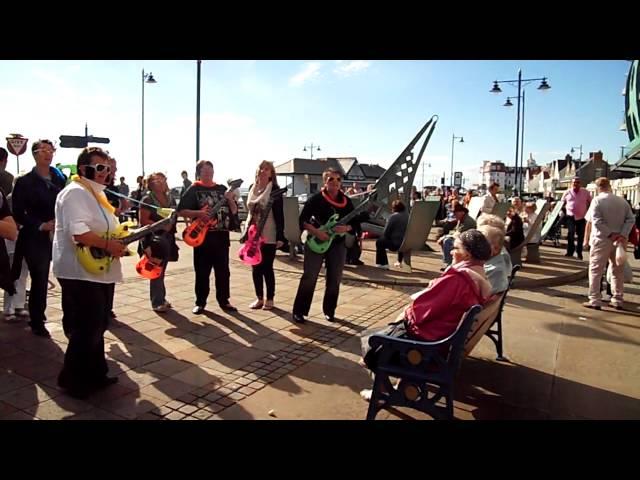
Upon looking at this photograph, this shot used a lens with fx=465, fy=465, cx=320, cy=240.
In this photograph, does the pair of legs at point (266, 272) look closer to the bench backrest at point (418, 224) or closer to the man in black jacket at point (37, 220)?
the man in black jacket at point (37, 220)

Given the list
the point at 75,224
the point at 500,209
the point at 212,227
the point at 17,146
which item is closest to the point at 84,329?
the point at 75,224

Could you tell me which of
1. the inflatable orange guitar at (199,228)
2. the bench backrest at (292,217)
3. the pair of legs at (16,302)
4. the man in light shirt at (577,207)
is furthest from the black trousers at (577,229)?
the pair of legs at (16,302)

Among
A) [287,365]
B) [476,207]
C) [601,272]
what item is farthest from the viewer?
[476,207]

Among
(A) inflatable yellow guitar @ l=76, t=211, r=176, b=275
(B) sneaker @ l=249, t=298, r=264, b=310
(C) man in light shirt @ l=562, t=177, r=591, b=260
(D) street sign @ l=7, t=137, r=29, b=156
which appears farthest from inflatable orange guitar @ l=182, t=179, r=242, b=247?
(C) man in light shirt @ l=562, t=177, r=591, b=260

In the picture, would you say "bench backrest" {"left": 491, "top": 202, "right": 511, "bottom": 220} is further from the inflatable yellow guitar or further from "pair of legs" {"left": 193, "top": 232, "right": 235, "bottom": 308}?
the inflatable yellow guitar

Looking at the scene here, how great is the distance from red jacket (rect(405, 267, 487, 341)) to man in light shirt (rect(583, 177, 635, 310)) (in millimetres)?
4223

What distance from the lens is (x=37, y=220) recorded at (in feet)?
15.3

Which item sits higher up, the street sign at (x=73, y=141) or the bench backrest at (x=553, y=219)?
the street sign at (x=73, y=141)

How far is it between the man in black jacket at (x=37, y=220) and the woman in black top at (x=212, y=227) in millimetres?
1345

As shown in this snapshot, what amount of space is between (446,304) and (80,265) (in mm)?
2488

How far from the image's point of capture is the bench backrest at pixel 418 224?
848 cm

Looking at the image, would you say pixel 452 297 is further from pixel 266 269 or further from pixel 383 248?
pixel 383 248

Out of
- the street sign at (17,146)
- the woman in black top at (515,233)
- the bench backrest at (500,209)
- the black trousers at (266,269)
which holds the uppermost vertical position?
the street sign at (17,146)
